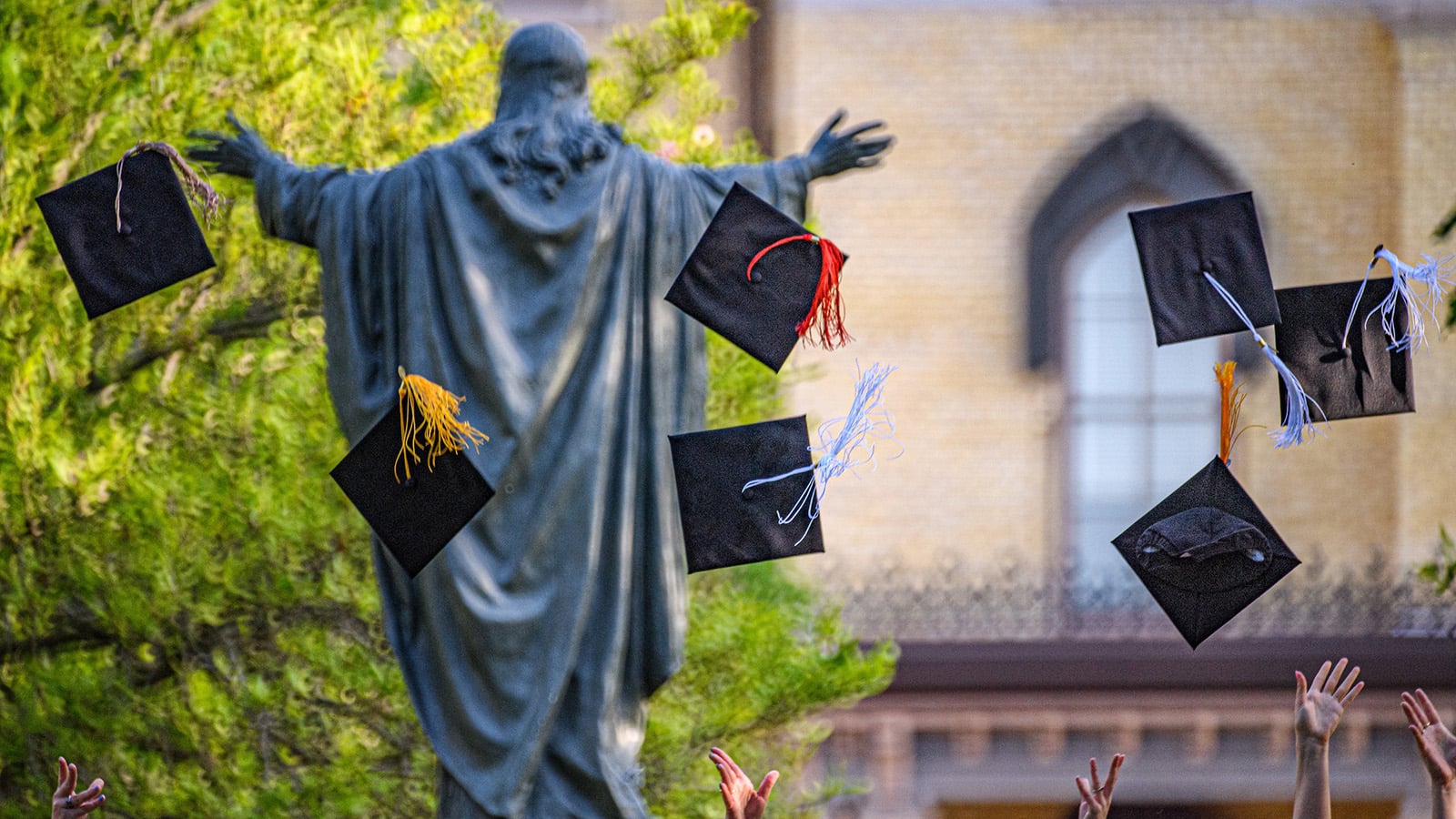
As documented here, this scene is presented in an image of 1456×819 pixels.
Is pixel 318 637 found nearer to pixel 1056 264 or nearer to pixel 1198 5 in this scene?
pixel 1056 264

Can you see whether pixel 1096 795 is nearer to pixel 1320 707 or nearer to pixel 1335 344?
pixel 1320 707

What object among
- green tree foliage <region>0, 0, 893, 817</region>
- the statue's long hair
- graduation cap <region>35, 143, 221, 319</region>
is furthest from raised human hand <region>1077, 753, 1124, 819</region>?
green tree foliage <region>0, 0, 893, 817</region>

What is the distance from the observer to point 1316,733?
12.3ft

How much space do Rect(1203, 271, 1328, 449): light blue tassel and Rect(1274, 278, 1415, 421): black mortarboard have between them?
0.04 m

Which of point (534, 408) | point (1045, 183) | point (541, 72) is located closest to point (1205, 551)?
point (534, 408)

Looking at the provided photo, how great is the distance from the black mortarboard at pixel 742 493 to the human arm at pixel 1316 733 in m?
0.99

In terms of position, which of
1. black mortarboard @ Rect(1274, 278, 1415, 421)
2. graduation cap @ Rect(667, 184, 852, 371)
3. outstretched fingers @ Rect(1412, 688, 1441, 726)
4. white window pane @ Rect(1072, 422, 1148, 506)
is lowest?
white window pane @ Rect(1072, 422, 1148, 506)

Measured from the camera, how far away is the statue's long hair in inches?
163

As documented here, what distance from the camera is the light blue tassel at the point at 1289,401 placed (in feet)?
13.3

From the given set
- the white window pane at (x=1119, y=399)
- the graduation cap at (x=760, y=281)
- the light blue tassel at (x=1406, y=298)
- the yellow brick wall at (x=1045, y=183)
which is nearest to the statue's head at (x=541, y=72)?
the graduation cap at (x=760, y=281)

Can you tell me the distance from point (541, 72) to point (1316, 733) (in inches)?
81.8

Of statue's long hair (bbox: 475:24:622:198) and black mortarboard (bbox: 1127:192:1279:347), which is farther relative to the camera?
black mortarboard (bbox: 1127:192:1279:347)

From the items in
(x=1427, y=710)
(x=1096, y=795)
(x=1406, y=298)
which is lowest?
(x=1096, y=795)

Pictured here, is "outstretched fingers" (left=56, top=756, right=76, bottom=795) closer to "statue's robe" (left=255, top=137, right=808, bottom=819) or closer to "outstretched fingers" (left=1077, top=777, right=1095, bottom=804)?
"statue's robe" (left=255, top=137, right=808, bottom=819)
